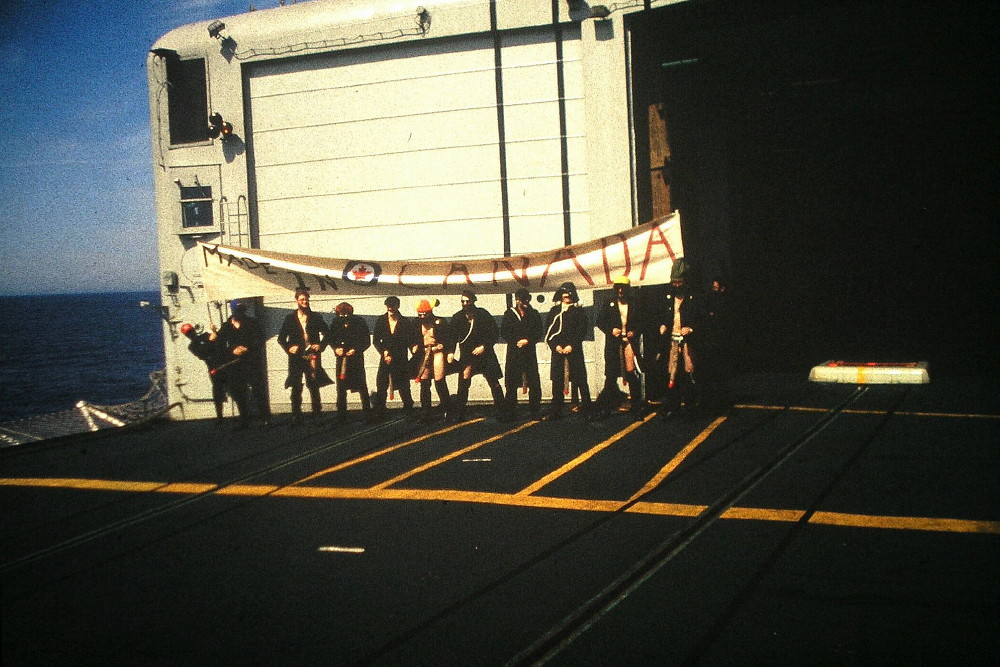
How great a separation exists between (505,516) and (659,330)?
5.11 m

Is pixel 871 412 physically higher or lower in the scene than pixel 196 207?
lower

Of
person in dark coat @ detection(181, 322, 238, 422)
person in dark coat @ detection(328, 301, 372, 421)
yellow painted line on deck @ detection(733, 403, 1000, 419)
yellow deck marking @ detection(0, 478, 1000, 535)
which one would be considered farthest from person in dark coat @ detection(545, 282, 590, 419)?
person in dark coat @ detection(181, 322, 238, 422)

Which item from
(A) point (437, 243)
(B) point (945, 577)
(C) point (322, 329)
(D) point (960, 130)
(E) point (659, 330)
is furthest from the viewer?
(D) point (960, 130)

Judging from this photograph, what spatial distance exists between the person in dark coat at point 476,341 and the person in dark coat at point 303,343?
222cm

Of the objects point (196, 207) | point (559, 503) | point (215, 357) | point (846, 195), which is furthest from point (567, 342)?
point (846, 195)

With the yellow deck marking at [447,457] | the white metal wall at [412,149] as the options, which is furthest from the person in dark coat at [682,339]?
the white metal wall at [412,149]

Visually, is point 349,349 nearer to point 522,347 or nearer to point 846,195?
point 522,347

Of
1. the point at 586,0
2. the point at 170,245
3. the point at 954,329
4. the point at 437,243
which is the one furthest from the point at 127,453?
the point at 954,329

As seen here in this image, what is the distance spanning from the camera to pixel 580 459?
9.38 m

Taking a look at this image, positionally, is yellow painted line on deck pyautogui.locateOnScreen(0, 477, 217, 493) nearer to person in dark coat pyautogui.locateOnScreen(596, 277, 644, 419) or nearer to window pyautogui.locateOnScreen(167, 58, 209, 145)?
Answer: person in dark coat pyautogui.locateOnScreen(596, 277, 644, 419)

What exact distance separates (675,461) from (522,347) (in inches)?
143

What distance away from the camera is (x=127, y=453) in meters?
11.8

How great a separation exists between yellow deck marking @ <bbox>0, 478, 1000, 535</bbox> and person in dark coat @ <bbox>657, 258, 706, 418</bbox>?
155 inches

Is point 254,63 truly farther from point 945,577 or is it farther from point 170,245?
point 945,577
